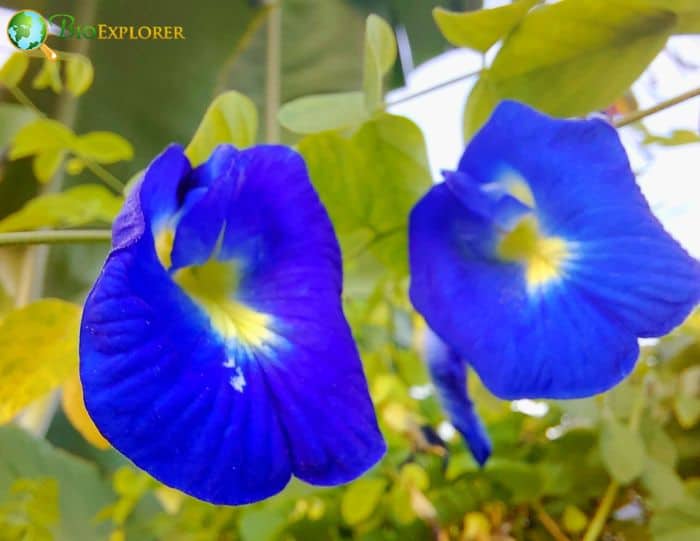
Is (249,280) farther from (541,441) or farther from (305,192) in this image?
(541,441)

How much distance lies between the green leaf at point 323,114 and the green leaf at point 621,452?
23cm

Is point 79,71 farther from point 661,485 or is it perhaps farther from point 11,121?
point 661,485

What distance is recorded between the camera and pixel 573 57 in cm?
30

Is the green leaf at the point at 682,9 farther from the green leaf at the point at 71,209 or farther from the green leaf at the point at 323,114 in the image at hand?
the green leaf at the point at 71,209

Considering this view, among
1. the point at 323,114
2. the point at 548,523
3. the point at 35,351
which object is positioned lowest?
the point at 548,523

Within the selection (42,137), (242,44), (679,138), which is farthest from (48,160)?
(679,138)

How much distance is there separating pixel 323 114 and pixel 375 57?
0.10 ft

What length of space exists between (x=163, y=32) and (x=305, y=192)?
0.49 ft

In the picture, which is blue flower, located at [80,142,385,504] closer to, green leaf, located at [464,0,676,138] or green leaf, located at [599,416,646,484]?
green leaf, located at [464,0,676,138]

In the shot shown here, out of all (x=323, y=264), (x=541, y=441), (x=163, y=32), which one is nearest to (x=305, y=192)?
(x=323, y=264)

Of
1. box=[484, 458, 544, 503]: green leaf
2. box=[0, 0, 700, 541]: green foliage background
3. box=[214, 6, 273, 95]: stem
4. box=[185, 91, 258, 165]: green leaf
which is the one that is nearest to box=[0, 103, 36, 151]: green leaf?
box=[0, 0, 700, 541]: green foliage background

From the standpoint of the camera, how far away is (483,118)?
0.32 meters

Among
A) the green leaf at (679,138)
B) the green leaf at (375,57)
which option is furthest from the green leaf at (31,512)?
the green leaf at (679,138)

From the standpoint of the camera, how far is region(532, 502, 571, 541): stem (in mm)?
422
